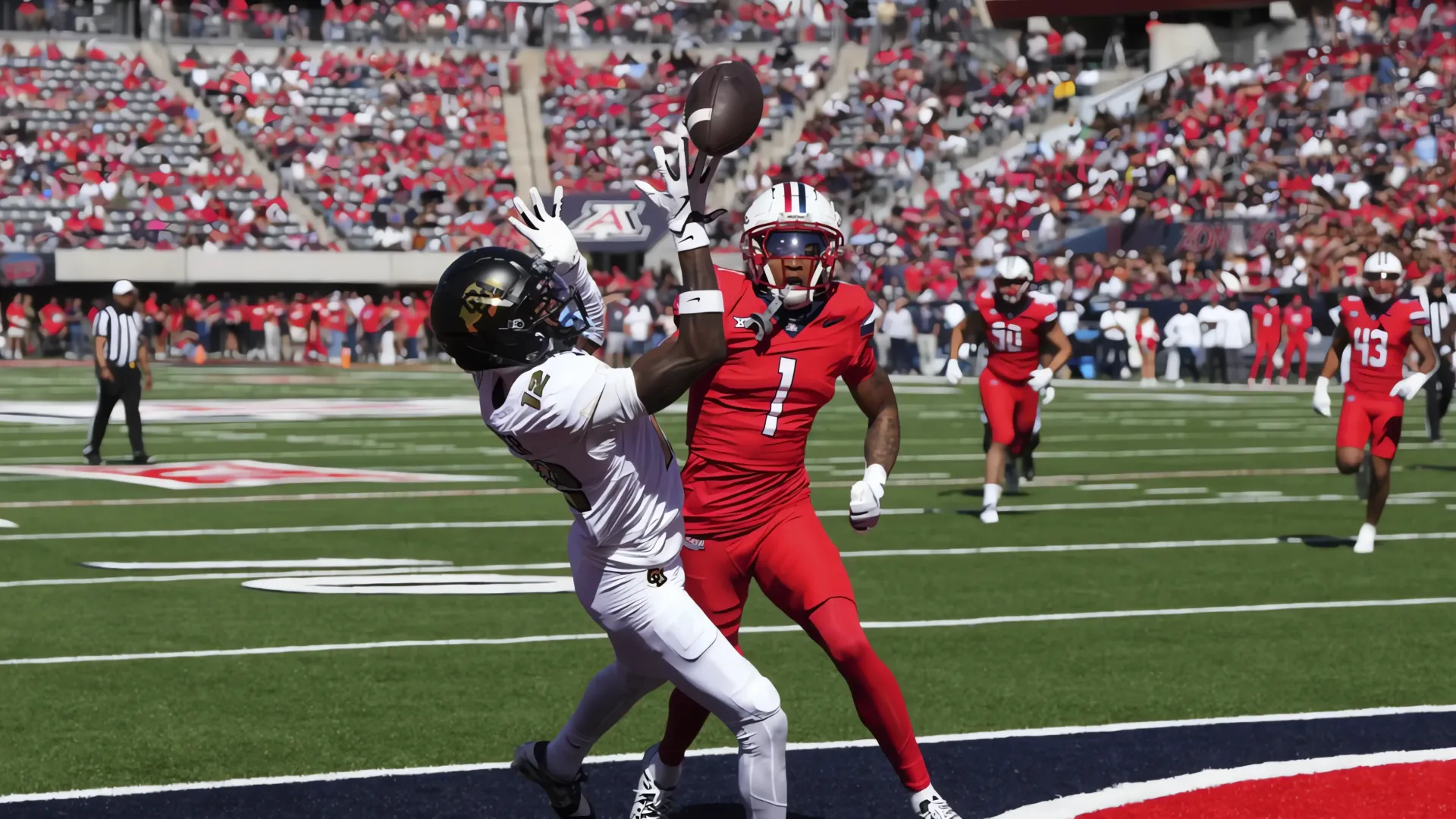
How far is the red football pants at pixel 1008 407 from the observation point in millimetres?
14188

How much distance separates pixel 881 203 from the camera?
141 ft

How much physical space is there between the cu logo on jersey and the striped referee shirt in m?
25.1

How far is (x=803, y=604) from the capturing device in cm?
547

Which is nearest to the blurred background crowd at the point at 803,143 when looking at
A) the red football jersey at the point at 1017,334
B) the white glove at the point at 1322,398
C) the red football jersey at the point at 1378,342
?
the red football jersey at the point at 1017,334

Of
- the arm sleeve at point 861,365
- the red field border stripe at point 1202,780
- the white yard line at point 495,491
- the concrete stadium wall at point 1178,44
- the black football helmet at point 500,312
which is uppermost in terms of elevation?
the concrete stadium wall at point 1178,44

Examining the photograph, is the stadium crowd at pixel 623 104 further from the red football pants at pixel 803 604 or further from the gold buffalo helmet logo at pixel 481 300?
the gold buffalo helmet logo at pixel 481 300

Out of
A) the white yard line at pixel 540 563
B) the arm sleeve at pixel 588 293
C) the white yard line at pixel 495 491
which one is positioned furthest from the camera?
the white yard line at pixel 495 491

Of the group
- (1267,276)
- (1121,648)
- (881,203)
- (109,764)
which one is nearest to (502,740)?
(109,764)

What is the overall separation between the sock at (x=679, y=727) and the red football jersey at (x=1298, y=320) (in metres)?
27.9

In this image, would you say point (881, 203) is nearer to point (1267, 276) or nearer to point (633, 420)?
point (1267, 276)

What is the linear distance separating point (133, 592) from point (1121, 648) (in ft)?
16.4

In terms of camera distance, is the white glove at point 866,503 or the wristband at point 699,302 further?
the white glove at point 866,503

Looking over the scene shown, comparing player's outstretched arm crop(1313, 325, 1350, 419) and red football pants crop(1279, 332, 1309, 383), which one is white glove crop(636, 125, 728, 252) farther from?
red football pants crop(1279, 332, 1309, 383)

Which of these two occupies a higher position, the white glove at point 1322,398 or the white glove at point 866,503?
the white glove at point 866,503
